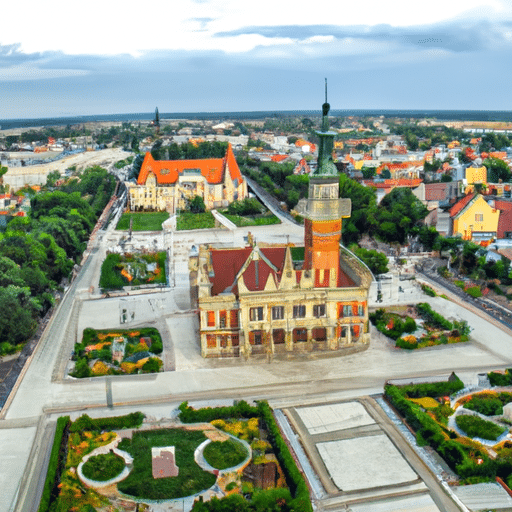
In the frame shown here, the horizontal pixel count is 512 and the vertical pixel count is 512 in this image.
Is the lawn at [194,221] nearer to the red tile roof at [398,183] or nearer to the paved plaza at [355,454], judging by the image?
the red tile roof at [398,183]

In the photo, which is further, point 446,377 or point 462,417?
point 446,377

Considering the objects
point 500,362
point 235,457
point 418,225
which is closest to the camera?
point 235,457

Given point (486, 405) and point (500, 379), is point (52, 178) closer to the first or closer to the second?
point (500, 379)

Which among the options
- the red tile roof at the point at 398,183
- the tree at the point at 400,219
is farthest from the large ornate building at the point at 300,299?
the red tile roof at the point at 398,183

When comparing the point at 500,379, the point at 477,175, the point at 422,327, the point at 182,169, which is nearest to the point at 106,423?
the point at 500,379

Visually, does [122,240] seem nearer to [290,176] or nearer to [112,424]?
[290,176]

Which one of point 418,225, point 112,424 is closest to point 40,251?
point 112,424
